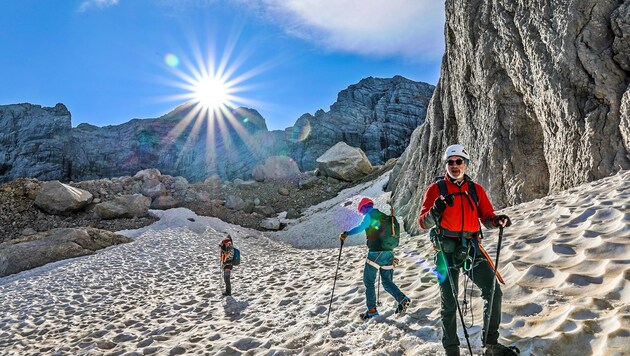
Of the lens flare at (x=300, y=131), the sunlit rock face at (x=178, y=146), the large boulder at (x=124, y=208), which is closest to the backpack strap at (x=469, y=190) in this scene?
the large boulder at (x=124, y=208)

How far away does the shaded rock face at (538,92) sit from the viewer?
9.41 m

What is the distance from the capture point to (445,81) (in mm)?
20781

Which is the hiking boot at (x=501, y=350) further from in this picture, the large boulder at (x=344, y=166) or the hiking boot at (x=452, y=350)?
the large boulder at (x=344, y=166)

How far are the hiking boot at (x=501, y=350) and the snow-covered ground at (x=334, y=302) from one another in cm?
18

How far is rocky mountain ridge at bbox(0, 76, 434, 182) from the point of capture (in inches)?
3674

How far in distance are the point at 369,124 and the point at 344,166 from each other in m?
54.6

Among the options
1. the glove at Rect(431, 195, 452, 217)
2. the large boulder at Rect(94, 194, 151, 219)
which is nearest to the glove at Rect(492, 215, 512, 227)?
the glove at Rect(431, 195, 452, 217)

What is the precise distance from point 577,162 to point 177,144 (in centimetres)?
12081

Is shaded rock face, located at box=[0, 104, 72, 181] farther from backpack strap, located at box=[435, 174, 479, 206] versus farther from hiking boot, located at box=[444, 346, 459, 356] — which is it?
hiking boot, located at box=[444, 346, 459, 356]

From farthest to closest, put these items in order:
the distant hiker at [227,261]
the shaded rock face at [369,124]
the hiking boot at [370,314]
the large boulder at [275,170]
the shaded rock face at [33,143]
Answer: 1. the shaded rock face at [369,124]
2. the shaded rock face at [33,143]
3. the large boulder at [275,170]
4. the distant hiker at [227,261]
5. the hiking boot at [370,314]

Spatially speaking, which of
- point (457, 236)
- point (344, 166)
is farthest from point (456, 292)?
point (344, 166)

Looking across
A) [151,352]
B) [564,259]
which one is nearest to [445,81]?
[564,259]

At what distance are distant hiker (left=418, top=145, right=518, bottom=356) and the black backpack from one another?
1828 millimetres

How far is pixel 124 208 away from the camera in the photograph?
28.8 meters
